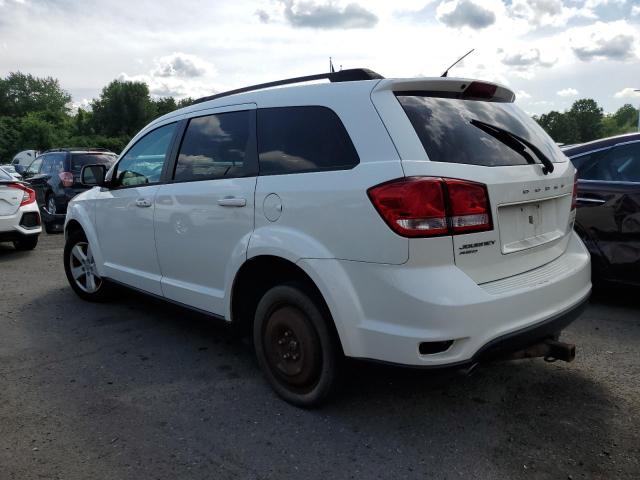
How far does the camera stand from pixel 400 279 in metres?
2.54

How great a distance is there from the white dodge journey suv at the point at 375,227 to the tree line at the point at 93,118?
6172 centimetres

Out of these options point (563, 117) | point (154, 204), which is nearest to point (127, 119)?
point (563, 117)

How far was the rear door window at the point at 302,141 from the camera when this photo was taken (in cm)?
290

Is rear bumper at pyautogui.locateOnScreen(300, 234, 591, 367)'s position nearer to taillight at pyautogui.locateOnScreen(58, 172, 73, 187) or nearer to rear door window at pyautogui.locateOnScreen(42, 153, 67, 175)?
taillight at pyautogui.locateOnScreen(58, 172, 73, 187)

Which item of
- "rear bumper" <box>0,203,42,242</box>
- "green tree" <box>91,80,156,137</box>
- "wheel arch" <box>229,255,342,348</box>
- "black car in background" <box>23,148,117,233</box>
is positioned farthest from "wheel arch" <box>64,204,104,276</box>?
"green tree" <box>91,80,156,137</box>

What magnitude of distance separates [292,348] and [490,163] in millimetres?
1499

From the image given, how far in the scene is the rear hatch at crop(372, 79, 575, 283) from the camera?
264 cm

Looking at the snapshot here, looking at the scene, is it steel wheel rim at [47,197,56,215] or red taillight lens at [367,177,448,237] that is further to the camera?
steel wheel rim at [47,197,56,215]

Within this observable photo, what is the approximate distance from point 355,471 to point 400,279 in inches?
36.8

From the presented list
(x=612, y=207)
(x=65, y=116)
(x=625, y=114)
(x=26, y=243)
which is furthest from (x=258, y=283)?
(x=625, y=114)

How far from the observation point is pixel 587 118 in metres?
79.1

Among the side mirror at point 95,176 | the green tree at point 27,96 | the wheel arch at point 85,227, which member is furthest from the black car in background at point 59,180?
the green tree at point 27,96

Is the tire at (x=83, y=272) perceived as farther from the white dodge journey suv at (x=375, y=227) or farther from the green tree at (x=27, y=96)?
the green tree at (x=27, y=96)

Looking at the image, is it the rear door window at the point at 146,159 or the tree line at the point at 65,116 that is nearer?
the rear door window at the point at 146,159
